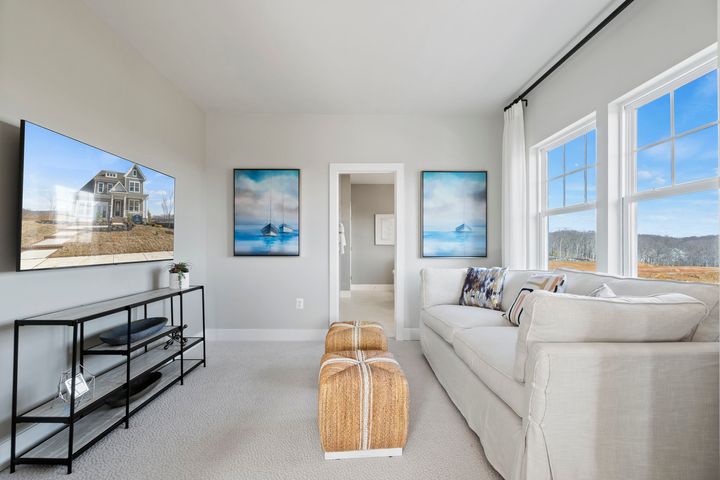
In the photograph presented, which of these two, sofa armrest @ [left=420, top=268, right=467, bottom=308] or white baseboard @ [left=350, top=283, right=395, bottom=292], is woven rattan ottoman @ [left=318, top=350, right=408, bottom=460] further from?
white baseboard @ [left=350, top=283, right=395, bottom=292]

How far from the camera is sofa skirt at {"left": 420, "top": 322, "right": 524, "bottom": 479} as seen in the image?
1389 millimetres

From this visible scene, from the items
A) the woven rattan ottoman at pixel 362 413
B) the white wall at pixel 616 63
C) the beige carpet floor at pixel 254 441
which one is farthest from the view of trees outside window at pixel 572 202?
the woven rattan ottoman at pixel 362 413

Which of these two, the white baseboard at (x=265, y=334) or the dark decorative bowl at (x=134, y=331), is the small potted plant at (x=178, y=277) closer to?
the dark decorative bowl at (x=134, y=331)

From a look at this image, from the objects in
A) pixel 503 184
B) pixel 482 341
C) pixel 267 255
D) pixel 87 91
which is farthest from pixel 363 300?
pixel 87 91

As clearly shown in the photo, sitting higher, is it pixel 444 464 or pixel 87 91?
pixel 87 91

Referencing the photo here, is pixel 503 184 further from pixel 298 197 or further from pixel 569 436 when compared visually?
pixel 569 436

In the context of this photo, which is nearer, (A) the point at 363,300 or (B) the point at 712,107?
(B) the point at 712,107

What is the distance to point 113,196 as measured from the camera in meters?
2.19

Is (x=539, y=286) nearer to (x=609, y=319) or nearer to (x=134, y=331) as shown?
(x=609, y=319)

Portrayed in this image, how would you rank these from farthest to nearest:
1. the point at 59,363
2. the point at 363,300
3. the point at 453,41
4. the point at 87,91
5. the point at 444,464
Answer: the point at 363,300
the point at 453,41
the point at 87,91
the point at 59,363
the point at 444,464

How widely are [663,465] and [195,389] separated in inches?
107

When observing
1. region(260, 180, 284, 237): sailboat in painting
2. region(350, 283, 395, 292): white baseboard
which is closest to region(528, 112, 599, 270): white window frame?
region(260, 180, 284, 237): sailboat in painting

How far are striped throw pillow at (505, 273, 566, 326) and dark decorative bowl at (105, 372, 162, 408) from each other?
253 cm

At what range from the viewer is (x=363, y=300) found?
21.3 ft
